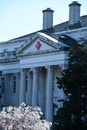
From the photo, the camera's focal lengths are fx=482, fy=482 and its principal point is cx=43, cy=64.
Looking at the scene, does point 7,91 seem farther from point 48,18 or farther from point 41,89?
point 48,18

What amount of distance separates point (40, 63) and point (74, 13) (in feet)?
33.2

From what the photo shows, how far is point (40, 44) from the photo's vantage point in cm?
5534

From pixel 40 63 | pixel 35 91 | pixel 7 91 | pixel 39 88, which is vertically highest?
pixel 40 63

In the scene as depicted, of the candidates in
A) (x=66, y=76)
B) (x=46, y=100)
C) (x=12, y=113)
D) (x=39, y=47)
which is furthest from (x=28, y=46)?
(x=12, y=113)

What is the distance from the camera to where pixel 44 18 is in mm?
70625

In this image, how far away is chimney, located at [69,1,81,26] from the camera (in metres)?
62.8

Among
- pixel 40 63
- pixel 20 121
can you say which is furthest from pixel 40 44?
pixel 20 121

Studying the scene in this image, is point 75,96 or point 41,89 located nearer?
point 75,96

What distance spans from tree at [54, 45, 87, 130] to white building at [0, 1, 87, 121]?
10.5 meters

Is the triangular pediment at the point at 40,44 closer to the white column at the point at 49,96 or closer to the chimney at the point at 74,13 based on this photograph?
the white column at the point at 49,96

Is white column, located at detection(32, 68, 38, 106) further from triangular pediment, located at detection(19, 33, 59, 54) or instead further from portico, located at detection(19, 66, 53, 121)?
triangular pediment, located at detection(19, 33, 59, 54)

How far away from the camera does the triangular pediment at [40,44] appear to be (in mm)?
53225

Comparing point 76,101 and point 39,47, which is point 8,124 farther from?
point 39,47

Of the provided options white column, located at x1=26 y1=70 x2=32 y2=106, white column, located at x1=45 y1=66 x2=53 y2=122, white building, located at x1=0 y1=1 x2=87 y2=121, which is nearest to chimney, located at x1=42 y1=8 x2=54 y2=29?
white building, located at x1=0 y1=1 x2=87 y2=121
